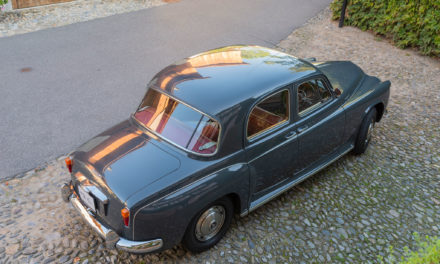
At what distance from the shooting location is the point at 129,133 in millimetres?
4414

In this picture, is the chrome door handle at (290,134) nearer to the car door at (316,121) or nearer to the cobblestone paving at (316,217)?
the car door at (316,121)

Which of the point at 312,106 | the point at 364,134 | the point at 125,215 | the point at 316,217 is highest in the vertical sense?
the point at 312,106

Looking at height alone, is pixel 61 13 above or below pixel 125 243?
above

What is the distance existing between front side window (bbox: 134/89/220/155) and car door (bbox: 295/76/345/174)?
1.23m

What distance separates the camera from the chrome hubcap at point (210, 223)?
407 cm

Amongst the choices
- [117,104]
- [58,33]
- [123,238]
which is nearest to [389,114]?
[117,104]

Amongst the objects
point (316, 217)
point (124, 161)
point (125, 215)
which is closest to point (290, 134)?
point (316, 217)

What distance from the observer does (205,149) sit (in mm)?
4062

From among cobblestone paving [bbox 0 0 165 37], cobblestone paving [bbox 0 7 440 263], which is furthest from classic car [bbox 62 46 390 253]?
cobblestone paving [bbox 0 0 165 37]

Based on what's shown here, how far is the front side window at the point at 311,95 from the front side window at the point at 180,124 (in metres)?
1.31

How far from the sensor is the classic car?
372 cm

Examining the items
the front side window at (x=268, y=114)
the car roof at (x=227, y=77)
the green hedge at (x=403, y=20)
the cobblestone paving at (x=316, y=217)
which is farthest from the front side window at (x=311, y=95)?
the green hedge at (x=403, y=20)

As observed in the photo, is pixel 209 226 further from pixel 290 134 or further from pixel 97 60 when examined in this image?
pixel 97 60

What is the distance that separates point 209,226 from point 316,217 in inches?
59.0
